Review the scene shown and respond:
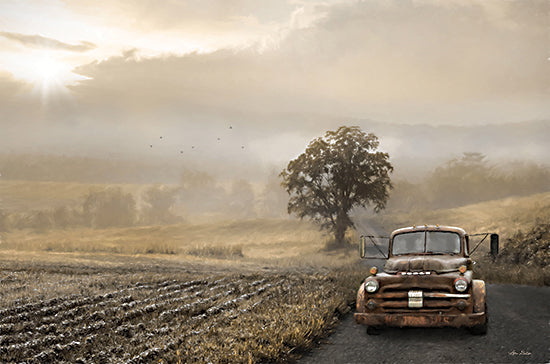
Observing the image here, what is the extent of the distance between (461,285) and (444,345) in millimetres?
1152

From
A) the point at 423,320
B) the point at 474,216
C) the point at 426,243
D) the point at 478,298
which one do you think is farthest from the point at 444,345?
the point at 474,216

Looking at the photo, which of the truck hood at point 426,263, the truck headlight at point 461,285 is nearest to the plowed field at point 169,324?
the truck hood at point 426,263

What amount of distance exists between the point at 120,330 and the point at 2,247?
42802 millimetres

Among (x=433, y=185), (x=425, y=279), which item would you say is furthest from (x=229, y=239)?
(x=425, y=279)

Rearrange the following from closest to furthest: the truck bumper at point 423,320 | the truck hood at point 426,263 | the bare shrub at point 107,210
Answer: the truck bumper at point 423,320
the truck hood at point 426,263
the bare shrub at point 107,210

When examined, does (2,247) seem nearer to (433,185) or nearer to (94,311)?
(94,311)

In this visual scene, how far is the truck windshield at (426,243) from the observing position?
37.1 ft

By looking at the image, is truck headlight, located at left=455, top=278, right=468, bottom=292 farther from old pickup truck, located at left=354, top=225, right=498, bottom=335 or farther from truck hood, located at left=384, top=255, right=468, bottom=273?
truck hood, located at left=384, top=255, right=468, bottom=273

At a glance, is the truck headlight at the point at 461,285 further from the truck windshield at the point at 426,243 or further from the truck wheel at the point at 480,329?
the truck windshield at the point at 426,243

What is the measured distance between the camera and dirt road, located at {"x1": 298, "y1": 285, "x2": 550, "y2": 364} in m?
8.62

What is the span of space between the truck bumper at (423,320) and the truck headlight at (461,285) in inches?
18.4

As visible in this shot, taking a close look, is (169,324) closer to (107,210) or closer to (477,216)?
(477,216)

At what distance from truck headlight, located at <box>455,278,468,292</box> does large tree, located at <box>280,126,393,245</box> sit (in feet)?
104

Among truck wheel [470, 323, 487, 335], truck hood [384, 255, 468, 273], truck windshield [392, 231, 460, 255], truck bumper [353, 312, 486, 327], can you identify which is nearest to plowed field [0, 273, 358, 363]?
truck bumper [353, 312, 486, 327]
